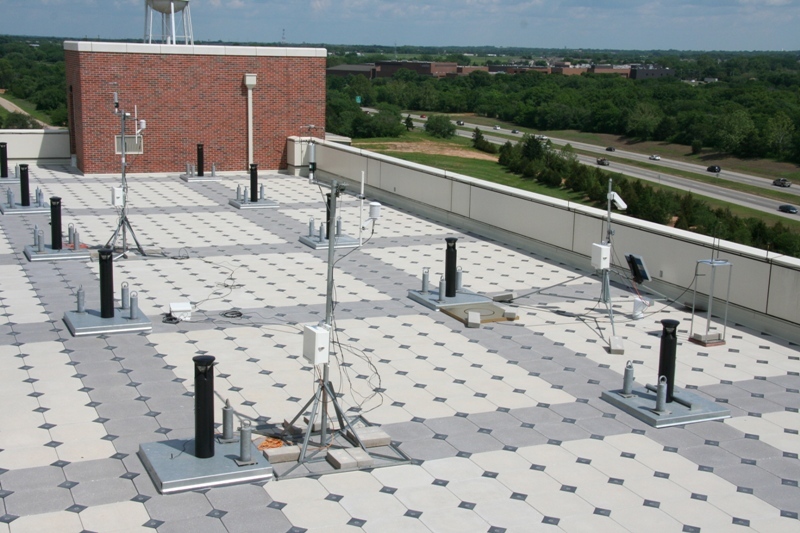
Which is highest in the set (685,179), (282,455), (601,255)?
(601,255)

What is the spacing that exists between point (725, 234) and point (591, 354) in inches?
1570

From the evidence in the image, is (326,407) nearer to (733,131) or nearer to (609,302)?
(609,302)

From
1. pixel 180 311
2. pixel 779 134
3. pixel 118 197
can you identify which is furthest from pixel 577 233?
pixel 779 134

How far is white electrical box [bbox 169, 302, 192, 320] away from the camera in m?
14.9

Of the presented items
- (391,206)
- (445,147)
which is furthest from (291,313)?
(445,147)

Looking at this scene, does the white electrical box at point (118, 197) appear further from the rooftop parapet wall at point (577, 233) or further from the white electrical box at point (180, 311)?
the rooftop parapet wall at point (577, 233)

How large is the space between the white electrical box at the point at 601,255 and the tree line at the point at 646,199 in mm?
25515

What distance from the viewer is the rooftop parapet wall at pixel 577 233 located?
15.0 metres

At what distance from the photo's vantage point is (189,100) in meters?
31.3

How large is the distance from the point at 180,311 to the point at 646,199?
168 ft

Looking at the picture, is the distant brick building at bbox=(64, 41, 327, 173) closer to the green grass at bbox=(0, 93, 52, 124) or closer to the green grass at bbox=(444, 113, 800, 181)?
the green grass at bbox=(0, 93, 52, 124)

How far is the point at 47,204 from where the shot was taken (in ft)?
81.3

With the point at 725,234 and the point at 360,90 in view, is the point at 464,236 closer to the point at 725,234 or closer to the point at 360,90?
the point at 725,234

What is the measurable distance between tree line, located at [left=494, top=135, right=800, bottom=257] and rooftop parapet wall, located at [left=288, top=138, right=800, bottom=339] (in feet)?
54.8
